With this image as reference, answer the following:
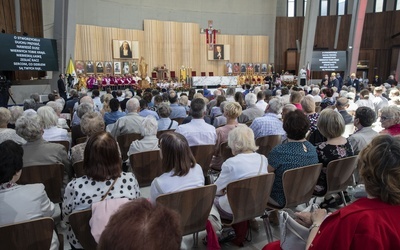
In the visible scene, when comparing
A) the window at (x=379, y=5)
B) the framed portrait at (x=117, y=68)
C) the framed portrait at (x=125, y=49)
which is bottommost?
the framed portrait at (x=117, y=68)

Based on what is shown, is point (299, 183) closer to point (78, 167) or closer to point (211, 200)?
point (211, 200)

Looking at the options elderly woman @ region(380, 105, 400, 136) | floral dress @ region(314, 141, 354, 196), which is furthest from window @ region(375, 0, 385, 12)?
floral dress @ region(314, 141, 354, 196)

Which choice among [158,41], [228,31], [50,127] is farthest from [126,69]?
[50,127]

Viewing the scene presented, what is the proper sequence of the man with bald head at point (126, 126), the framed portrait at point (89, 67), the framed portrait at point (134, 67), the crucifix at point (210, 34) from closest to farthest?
the man with bald head at point (126, 126) < the framed portrait at point (89, 67) < the framed portrait at point (134, 67) < the crucifix at point (210, 34)

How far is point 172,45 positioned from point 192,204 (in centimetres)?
1875

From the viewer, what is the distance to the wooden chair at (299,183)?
8.21ft

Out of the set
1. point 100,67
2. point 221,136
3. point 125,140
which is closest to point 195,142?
point 221,136

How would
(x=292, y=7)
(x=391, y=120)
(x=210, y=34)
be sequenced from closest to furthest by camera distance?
(x=391, y=120)
(x=210, y=34)
(x=292, y=7)

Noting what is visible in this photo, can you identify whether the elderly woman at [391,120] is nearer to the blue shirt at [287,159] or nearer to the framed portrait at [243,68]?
the blue shirt at [287,159]

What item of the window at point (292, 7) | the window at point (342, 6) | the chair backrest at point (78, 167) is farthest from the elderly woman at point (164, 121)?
the window at point (342, 6)

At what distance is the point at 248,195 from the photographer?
94.4 inches

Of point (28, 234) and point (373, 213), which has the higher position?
point (373, 213)

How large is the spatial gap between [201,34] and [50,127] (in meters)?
18.1

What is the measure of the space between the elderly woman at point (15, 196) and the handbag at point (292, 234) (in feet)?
4.82
